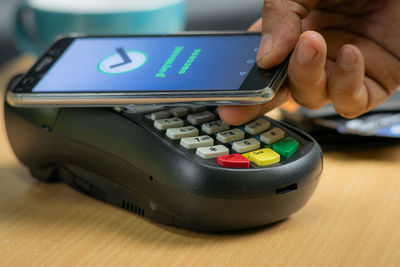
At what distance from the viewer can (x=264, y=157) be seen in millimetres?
390

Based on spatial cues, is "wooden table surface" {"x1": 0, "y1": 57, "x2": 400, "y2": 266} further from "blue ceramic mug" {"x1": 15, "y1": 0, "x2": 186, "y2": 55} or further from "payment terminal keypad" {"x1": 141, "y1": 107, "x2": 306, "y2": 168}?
"blue ceramic mug" {"x1": 15, "y1": 0, "x2": 186, "y2": 55}

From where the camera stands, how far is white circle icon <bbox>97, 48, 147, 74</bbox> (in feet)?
1.52

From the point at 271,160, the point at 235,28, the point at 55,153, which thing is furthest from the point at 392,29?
the point at 235,28

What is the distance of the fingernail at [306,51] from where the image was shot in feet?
1.34

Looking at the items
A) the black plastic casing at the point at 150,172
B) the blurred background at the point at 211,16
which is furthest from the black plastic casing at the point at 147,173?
the blurred background at the point at 211,16

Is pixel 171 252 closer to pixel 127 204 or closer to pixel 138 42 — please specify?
pixel 127 204

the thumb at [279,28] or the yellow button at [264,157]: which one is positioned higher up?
the thumb at [279,28]

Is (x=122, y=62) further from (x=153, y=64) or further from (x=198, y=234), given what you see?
(x=198, y=234)

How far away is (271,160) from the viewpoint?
389 millimetres

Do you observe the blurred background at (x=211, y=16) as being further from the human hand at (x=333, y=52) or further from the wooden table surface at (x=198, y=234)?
the wooden table surface at (x=198, y=234)

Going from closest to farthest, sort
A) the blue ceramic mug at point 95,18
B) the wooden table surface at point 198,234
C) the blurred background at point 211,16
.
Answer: the wooden table surface at point 198,234, the blue ceramic mug at point 95,18, the blurred background at point 211,16

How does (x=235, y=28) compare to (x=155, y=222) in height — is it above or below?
below

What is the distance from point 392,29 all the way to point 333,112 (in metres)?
0.10

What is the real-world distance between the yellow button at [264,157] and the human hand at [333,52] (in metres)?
0.04
